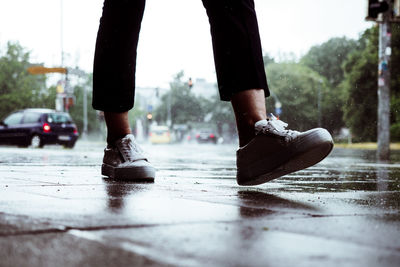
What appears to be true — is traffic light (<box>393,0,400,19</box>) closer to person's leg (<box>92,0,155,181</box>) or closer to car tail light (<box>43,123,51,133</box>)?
person's leg (<box>92,0,155,181</box>)

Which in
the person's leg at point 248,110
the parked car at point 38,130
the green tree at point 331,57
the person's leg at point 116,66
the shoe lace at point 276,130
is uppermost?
the green tree at point 331,57

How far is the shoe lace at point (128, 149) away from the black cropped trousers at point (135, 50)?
0.17 m

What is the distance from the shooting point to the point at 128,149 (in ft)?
11.4

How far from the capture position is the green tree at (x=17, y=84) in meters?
48.3

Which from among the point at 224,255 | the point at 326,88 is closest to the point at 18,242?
the point at 224,255

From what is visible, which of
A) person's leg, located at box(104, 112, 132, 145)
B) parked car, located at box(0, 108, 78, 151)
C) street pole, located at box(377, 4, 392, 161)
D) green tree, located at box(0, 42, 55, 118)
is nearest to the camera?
person's leg, located at box(104, 112, 132, 145)

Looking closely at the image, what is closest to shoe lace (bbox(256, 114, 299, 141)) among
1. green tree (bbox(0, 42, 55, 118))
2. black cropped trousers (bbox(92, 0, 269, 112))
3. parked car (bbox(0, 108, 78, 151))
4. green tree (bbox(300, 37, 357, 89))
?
black cropped trousers (bbox(92, 0, 269, 112))

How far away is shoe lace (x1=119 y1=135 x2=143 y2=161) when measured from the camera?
344cm

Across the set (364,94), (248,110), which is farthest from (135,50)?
(364,94)

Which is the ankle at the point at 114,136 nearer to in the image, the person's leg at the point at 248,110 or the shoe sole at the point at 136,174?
the shoe sole at the point at 136,174

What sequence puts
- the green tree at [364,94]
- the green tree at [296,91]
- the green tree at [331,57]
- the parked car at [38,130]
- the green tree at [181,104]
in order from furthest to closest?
1. the green tree at [181,104]
2. the green tree at [331,57]
3. the green tree at [296,91]
4. the green tree at [364,94]
5. the parked car at [38,130]

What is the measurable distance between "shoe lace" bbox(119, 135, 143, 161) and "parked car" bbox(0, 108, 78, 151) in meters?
20.2

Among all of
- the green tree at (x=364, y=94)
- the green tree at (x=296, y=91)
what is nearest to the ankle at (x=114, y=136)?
the green tree at (x=364, y=94)

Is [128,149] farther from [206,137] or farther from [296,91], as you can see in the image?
[296,91]
